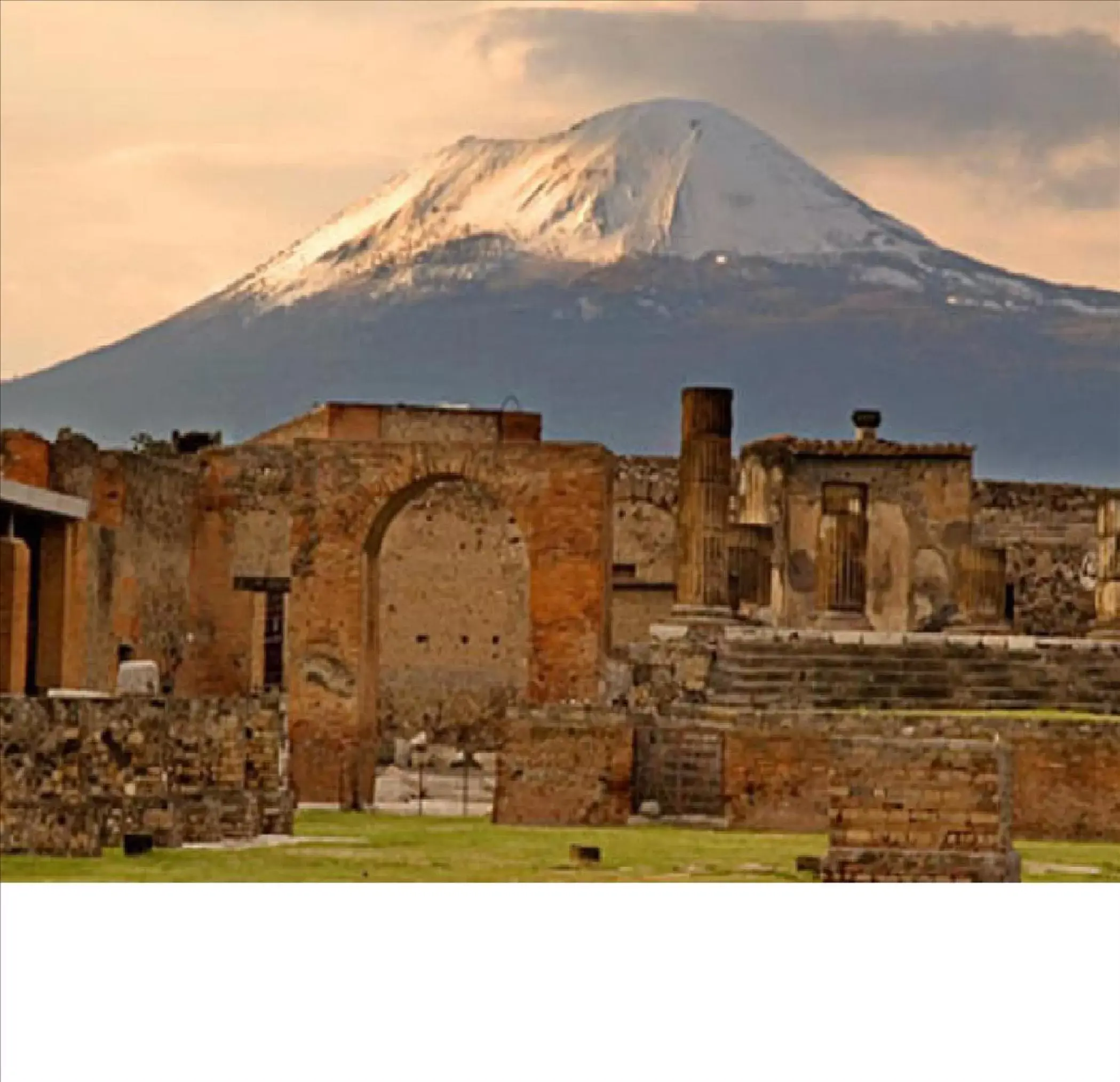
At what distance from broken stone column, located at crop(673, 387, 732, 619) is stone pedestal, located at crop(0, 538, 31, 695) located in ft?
23.2

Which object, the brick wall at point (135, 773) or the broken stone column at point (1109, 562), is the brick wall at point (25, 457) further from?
the brick wall at point (135, 773)

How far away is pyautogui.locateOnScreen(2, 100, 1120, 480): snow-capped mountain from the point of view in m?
19.4

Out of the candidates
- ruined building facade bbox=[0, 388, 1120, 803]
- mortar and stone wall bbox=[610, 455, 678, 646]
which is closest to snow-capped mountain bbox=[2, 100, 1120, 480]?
ruined building facade bbox=[0, 388, 1120, 803]

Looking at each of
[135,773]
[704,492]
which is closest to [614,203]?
[135,773]

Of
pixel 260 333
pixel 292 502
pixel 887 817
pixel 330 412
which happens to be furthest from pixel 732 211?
pixel 330 412

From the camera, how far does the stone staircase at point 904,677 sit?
76.7ft

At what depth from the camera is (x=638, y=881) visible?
17109 mm

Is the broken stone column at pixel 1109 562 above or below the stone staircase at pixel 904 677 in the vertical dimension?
above

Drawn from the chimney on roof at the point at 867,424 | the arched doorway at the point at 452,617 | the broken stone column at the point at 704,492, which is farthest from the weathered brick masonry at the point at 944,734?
the arched doorway at the point at 452,617

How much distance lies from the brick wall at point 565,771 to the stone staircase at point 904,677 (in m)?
1.00

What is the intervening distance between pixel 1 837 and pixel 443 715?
2170 cm

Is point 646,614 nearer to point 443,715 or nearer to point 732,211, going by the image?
point 443,715

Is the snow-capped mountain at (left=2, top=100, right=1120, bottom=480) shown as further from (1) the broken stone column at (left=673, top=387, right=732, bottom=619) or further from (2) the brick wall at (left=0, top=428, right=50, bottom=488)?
(2) the brick wall at (left=0, top=428, right=50, bottom=488)

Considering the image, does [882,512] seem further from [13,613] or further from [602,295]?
[13,613]
